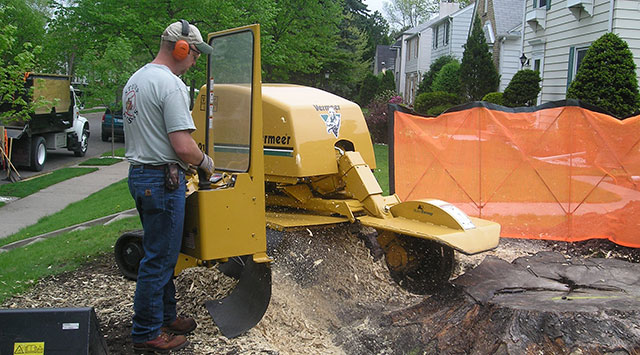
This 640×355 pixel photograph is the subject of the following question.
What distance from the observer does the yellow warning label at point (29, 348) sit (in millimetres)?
3275

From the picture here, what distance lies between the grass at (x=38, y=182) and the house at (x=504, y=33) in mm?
16547

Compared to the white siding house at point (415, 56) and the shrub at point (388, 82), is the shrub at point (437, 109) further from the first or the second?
the shrub at point (388, 82)

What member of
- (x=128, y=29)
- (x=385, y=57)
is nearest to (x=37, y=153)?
(x=128, y=29)

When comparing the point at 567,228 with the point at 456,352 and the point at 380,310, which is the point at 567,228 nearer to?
the point at 380,310

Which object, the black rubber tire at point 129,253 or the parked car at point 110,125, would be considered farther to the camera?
the parked car at point 110,125

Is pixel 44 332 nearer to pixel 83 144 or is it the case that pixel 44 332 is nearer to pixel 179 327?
pixel 179 327

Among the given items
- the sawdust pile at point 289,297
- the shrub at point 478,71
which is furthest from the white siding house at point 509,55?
the sawdust pile at point 289,297

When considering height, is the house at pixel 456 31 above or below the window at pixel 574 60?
above

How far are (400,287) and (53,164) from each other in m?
15.7

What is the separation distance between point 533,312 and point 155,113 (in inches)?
114

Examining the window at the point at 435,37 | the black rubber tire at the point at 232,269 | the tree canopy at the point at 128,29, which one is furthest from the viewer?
the window at the point at 435,37

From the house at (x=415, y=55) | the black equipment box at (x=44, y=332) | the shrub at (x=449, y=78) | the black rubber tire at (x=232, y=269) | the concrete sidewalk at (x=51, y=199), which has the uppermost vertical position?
the house at (x=415, y=55)

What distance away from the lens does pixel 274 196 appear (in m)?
5.88

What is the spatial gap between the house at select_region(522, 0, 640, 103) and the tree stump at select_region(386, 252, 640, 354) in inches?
370
